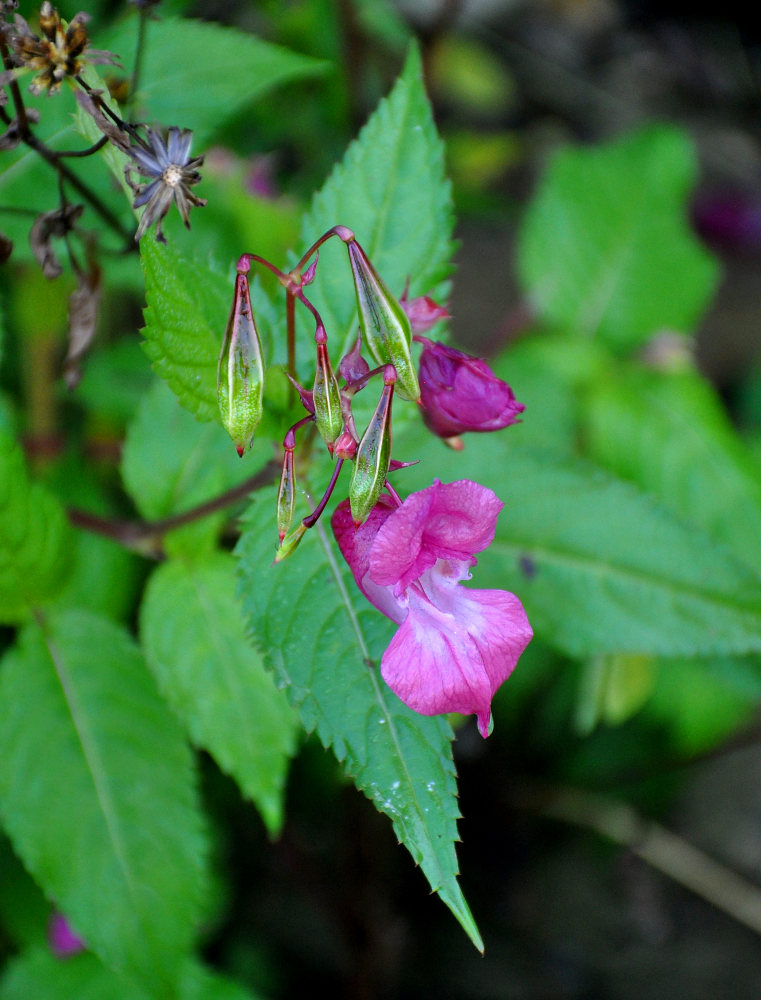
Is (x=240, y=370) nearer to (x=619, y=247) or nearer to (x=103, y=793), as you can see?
(x=103, y=793)

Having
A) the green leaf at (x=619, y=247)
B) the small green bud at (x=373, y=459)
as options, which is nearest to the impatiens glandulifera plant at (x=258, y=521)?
the small green bud at (x=373, y=459)

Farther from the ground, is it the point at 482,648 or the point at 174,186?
the point at 174,186

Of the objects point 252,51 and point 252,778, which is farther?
point 252,51

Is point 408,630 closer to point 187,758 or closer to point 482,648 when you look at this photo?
point 482,648

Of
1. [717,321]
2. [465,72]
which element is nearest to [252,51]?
[465,72]

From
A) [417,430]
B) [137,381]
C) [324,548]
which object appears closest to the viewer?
[324,548]

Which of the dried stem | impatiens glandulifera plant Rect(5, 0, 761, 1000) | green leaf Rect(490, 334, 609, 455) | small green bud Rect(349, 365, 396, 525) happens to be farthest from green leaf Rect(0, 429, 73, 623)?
the dried stem

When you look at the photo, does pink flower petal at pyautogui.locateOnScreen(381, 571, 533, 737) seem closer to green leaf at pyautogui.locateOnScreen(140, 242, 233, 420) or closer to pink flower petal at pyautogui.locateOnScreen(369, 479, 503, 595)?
pink flower petal at pyautogui.locateOnScreen(369, 479, 503, 595)
